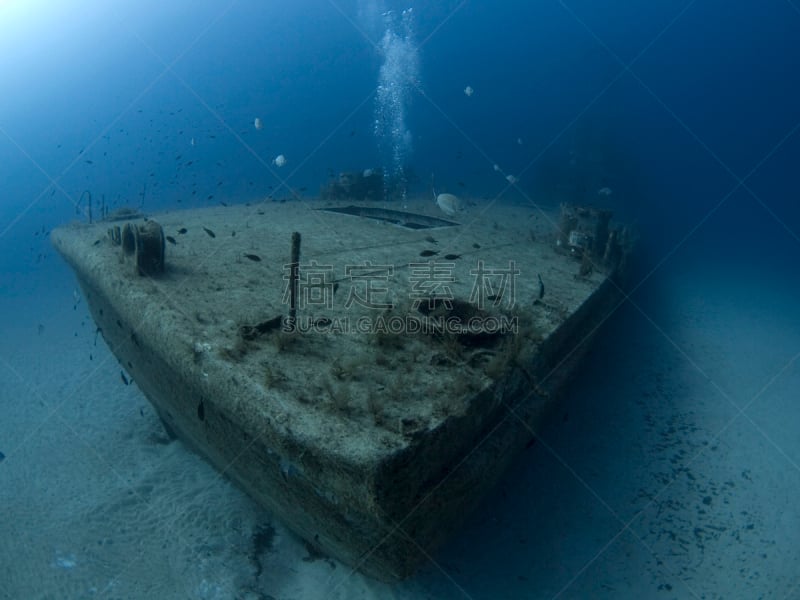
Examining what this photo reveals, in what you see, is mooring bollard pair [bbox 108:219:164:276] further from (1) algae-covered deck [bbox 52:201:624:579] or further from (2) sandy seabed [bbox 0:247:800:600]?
(2) sandy seabed [bbox 0:247:800:600]

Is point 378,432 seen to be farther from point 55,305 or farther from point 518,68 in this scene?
point 518,68

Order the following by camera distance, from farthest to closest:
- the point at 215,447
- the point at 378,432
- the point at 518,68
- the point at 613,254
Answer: the point at 518,68 → the point at 613,254 → the point at 215,447 → the point at 378,432

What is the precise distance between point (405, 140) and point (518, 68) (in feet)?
100

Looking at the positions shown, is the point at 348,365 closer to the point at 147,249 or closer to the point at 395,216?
the point at 147,249

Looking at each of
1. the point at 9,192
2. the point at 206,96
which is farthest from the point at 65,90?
the point at 9,192

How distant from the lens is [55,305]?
1817cm

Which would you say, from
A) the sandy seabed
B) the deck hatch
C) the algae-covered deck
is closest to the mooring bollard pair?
the algae-covered deck

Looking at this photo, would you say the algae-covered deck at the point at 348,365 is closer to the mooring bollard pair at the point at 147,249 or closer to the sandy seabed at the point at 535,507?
the mooring bollard pair at the point at 147,249

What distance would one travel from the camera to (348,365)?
13.1 ft

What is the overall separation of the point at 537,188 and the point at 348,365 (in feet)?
105

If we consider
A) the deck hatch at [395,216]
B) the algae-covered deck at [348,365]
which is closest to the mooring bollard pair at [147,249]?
the algae-covered deck at [348,365]

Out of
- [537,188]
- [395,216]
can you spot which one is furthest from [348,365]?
[537,188]

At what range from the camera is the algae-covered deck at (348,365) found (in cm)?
331

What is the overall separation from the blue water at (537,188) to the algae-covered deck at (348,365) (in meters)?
1.29
